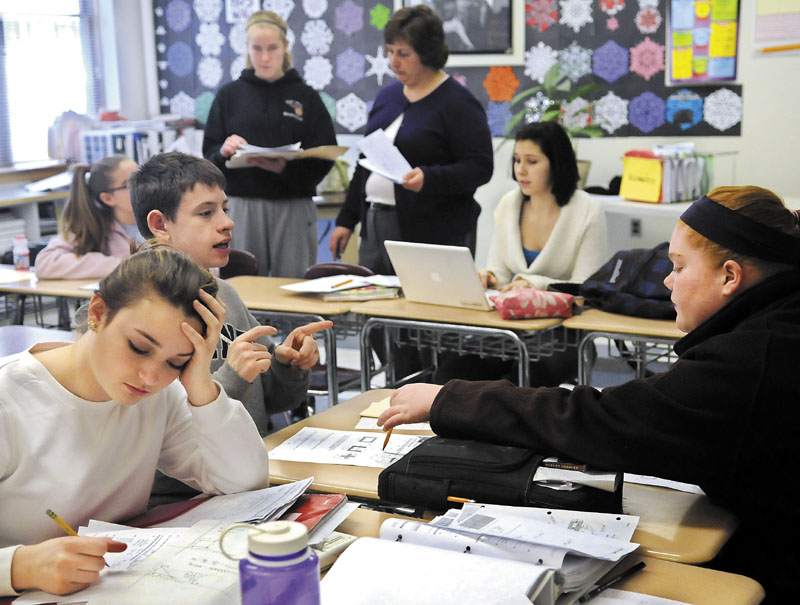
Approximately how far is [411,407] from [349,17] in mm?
5034

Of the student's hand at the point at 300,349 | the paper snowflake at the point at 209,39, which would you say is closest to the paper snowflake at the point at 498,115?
the paper snowflake at the point at 209,39

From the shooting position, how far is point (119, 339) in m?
1.44

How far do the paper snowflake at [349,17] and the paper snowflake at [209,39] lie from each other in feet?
3.27

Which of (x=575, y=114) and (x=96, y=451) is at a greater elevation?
(x=575, y=114)

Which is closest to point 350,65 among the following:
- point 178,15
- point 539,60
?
point 539,60

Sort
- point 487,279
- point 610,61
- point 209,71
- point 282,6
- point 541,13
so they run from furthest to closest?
point 209,71
point 282,6
point 541,13
point 610,61
point 487,279

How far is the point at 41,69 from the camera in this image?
21.9 ft

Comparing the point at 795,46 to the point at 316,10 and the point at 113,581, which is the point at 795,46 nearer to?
the point at 316,10

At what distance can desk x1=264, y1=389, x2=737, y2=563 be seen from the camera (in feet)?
4.66

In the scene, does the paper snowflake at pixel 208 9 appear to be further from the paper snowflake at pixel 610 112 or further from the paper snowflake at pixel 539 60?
the paper snowflake at pixel 610 112

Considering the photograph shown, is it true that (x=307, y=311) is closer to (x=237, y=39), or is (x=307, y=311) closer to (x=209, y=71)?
(x=237, y=39)

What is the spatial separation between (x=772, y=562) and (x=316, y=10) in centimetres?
557

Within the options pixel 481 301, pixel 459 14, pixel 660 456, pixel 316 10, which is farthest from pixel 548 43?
pixel 660 456

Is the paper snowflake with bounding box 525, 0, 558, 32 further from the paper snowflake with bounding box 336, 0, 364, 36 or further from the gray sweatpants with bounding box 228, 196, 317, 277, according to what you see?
the gray sweatpants with bounding box 228, 196, 317, 277
